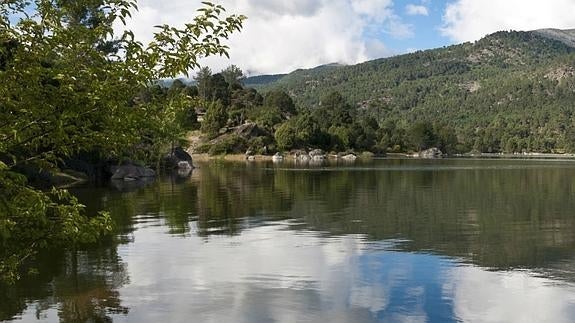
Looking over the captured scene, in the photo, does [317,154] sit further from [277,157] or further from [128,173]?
[128,173]

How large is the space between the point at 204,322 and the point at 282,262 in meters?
7.99

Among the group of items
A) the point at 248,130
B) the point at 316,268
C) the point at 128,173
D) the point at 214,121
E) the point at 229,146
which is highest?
the point at 214,121

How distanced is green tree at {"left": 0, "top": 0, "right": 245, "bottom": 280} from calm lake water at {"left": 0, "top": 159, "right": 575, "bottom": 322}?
746 centimetres

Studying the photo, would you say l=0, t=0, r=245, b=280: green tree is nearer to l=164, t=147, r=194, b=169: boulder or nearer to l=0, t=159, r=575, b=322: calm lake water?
Answer: l=0, t=159, r=575, b=322: calm lake water

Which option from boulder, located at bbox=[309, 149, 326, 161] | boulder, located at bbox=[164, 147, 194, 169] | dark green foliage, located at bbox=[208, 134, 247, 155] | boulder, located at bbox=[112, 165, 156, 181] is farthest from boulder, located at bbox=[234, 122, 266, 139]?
boulder, located at bbox=[112, 165, 156, 181]

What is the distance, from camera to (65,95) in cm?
774

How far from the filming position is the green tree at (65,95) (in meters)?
7.77

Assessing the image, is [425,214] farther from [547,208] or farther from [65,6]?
[65,6]

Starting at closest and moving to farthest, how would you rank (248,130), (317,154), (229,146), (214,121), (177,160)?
1. (177,160)
2. (229,146)
3. (248,130)
4. (317,154)
5. (214,121)

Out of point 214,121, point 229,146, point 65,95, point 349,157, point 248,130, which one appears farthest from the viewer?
point 349,157

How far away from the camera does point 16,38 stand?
316 inches

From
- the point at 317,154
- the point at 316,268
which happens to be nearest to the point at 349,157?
the point at 317,154

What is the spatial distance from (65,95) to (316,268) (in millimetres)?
15085

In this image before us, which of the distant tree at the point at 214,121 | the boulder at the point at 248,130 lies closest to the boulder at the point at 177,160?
the boulder at the point at 248,130
